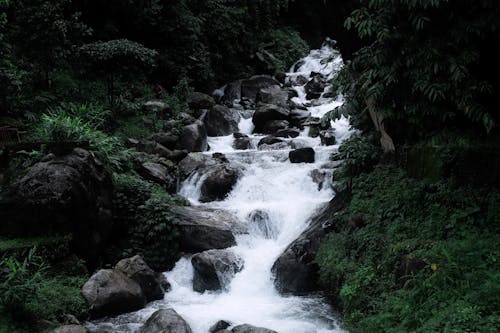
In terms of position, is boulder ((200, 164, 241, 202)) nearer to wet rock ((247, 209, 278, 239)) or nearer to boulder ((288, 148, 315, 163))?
wet rock ((247, 209, 278, 239))

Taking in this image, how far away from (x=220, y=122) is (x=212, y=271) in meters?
11.1

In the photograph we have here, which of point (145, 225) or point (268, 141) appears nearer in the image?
point (145, 225)

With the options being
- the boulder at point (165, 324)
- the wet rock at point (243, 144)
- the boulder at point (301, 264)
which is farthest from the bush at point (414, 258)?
the wet rock at point (243, 144)

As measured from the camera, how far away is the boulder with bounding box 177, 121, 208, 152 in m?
16.9

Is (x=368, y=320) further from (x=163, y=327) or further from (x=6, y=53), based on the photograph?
(x=6, y=53)

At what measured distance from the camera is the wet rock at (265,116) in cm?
2047

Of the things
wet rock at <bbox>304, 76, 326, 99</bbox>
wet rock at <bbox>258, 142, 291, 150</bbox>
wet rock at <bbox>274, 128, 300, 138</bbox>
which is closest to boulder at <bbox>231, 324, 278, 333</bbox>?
wet rock at <bbox>258, 142, 291, 150</bbox>

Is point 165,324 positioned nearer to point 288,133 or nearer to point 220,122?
point 288,133

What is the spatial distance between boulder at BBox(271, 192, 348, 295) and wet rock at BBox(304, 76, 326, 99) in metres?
16.0

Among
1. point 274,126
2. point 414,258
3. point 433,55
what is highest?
point 433,55

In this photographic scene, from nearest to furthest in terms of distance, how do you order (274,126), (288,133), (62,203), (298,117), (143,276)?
(62,203) < (143,276) < (288,133) < (274,126) < (298,117)

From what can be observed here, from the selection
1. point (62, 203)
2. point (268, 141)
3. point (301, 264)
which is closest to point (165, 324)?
point (301, 264)

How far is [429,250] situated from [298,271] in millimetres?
3373

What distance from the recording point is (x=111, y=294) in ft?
28.2
